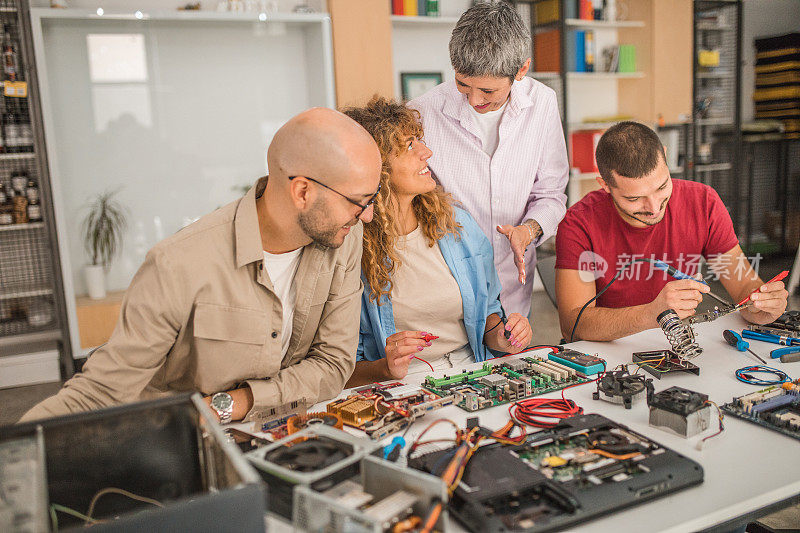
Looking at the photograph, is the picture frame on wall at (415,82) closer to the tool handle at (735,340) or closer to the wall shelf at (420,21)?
the wall shelf at (420,21)

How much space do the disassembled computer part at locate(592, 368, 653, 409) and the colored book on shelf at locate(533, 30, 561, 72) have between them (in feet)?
15.2

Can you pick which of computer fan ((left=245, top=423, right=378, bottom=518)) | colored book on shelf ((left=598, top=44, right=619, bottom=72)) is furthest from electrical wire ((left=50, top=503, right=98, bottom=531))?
colored book on shelf ((left=598, top=44, right=619, bottom=72))

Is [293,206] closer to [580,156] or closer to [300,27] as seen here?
[300,27]

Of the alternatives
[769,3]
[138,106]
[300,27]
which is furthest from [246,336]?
[769,3]

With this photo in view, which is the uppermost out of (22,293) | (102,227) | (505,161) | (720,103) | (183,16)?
(183,16)

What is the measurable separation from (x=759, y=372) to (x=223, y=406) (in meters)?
1.42

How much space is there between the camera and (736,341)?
1954 millimetres

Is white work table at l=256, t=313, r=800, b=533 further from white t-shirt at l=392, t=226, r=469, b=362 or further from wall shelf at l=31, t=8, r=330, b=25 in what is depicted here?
wall shelf at l=31, t=8, r=330, b=25

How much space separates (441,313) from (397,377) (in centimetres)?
41

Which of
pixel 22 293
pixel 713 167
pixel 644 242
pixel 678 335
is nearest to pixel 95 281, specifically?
pixel 22 293

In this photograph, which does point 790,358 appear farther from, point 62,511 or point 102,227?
point 102,227

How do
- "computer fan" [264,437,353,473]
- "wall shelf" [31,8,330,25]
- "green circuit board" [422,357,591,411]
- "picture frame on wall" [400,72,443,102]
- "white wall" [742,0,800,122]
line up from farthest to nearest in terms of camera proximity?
"white wall" [742,0,800,122], "picture frame on wall" [400,72,443,102], "wall shelf" [31,8,330,25], "green circuit board" [422,357,591,411], "computer fan" [264,437,353,473]

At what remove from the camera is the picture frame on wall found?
5.36 meters

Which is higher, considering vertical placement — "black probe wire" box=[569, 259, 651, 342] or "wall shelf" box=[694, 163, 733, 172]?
"wall shelf" box=[694, 163, 733, 172]
